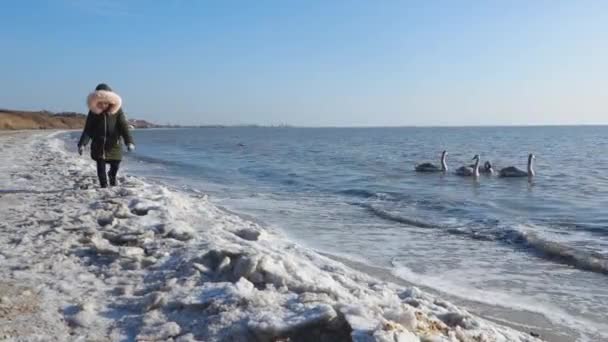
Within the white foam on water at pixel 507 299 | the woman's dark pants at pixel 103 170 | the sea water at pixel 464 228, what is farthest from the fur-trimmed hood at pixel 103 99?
the white foam on water at pixel 507 299

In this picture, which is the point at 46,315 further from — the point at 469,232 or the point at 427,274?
the point at 469,232

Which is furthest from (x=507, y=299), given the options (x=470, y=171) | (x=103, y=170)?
(x=470, y=171)

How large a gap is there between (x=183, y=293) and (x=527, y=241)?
8.00m

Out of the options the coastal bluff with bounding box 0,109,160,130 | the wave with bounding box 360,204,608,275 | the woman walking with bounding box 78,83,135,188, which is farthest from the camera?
the coastal bluff with bounding box 0,109,160,130

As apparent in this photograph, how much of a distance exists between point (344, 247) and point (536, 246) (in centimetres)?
375

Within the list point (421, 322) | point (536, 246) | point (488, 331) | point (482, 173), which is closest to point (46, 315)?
point (421, 322)

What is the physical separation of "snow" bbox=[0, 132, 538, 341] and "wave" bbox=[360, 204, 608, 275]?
4359mm

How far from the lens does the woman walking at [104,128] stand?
34.0 feet

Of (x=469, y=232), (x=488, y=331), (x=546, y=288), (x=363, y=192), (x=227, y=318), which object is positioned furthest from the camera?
(x=363, y=192)

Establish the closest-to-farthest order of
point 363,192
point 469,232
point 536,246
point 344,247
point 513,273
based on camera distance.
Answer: point 513,273
point 344,247
point 536,246
point 469,232
point 363,192

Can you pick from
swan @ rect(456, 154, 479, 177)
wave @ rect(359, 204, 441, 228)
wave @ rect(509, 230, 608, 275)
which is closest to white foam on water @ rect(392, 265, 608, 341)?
wave @ rect(509, 230, 608, 275)

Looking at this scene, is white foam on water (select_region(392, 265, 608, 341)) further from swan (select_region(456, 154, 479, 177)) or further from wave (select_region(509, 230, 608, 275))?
swan (select_region(456, 154, 479, 177))

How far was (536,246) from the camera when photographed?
10141 mm

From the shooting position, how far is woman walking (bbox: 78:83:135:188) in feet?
34.0
